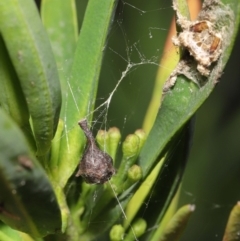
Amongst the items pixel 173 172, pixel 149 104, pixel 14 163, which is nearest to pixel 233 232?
pixel 173 172

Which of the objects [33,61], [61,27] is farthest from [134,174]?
[61,27]

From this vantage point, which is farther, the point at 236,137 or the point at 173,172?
the point at 236,137

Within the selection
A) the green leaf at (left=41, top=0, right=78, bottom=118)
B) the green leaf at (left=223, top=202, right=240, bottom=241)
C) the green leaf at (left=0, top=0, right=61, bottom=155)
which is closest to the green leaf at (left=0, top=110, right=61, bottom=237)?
the green leaf at (left=0, top=0, right=61, bottom=155)

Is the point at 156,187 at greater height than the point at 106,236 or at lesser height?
greater

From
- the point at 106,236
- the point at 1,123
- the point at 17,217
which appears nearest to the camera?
the point at 1,123

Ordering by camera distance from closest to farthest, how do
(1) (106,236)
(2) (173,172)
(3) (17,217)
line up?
(3) (17,217)
(2) (173,172)
(1) (106,236)

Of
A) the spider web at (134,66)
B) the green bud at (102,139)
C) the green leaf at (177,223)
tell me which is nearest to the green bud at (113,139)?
the green bud at (102,139)

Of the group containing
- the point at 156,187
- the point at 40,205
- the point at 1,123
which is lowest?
the point at 156,187

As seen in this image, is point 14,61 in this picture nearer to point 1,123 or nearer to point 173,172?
point 1,123

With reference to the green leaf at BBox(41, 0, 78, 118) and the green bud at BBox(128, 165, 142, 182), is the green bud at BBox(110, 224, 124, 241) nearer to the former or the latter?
the green bud at BBox(128, 165, 142, 182)
